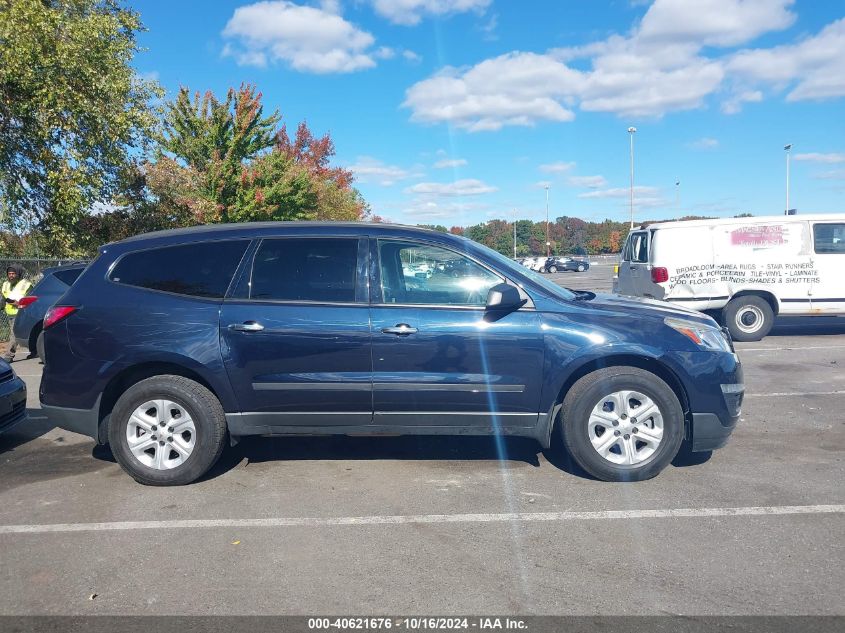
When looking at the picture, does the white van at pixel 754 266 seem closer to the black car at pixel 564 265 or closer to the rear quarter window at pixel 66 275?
the rear quarter window at pixel 66 275

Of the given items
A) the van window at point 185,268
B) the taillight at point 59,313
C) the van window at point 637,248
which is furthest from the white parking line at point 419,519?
the van window at point 637,248

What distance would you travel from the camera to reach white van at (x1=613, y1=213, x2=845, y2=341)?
37.5 feet

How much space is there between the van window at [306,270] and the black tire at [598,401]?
1734 millimetres

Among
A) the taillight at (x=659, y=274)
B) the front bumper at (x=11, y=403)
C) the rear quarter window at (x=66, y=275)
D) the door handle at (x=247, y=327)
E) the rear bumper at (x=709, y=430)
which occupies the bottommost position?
the rear bumper at (x=709, y=430)

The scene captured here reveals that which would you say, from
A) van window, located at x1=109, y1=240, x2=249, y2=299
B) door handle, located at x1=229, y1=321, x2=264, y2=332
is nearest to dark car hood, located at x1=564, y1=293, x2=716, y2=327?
door handle, located at x1=229, y1=321, x2=264, y2=332

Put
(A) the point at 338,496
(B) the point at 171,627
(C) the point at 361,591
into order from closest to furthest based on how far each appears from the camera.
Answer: (B) the point at 171,627 → (C) the point at 361,591 → (A) the point at 338,496

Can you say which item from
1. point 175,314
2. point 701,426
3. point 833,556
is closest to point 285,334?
point 175,314

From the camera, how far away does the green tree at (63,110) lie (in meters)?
12.4

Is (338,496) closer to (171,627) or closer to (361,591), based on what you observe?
(361,591)

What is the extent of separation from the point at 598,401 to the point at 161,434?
10.1ft

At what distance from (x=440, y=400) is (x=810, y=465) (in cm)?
286

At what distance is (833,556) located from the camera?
3.66 meters

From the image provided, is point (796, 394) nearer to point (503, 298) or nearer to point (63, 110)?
point (503, 298)

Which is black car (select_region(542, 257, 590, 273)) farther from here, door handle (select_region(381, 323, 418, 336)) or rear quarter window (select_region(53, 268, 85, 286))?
door handle (select_region(381, 323, 418, 336))
